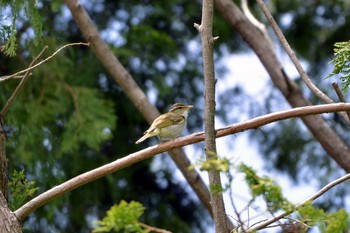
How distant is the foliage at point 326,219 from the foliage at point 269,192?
0.21 ft

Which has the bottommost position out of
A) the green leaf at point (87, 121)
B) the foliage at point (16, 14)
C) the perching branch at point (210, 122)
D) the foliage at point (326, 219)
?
the foliage at point (326, 219)

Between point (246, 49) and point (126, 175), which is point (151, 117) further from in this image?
point (246, 49)

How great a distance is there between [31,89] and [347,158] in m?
2.95

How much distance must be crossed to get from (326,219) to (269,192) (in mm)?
222

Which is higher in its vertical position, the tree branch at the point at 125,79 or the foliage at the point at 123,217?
the tree branch at the point at 125,79

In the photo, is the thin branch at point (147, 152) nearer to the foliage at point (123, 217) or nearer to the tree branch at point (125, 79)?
the foliage at point (123, 217)

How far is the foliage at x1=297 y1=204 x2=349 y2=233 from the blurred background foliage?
18.0 feet

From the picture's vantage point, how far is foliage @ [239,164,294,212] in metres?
3.42

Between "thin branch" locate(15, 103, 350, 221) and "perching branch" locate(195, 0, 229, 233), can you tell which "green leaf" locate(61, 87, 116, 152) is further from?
"perching branch" locate(195, 0, 229, 233)

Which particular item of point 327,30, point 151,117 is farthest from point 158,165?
point 151,117

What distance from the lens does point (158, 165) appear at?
1085 cm

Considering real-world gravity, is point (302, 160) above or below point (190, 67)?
below

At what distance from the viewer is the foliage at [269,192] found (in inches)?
135

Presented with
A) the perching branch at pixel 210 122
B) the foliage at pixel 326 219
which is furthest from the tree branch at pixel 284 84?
the foliage at pixel 326 219
